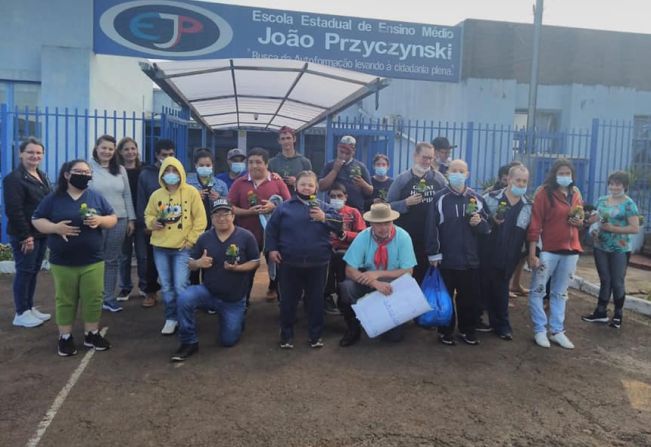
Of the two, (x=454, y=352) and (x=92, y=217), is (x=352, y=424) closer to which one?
(x=454, y=352)

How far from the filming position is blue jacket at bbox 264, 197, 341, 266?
15.5ft

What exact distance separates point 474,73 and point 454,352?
1030 cm

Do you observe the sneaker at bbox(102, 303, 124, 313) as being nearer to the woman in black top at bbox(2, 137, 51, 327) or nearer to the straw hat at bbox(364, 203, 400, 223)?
the woman in black top at bbox(2, 137, 51, 327)

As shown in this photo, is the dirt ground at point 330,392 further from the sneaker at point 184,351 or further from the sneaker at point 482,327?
the sneaker at point 482,327

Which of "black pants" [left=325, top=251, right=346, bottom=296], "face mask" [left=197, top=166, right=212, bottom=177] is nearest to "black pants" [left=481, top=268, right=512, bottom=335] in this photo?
"black pants" [left=325, top=251, right=346, bottom=296]

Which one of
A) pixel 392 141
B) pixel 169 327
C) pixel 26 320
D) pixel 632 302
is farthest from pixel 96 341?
pixel 392 141

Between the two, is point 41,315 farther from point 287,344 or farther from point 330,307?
point 330,307

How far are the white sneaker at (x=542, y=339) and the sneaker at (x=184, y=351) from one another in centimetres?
318

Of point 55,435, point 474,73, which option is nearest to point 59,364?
point 55,435

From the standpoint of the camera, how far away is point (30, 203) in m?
5.04

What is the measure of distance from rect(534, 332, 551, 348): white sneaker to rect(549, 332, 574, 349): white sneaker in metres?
0.08

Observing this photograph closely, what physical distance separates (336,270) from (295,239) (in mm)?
1139

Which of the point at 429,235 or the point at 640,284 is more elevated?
the point at 429,235

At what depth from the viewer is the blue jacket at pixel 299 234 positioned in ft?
15.5
